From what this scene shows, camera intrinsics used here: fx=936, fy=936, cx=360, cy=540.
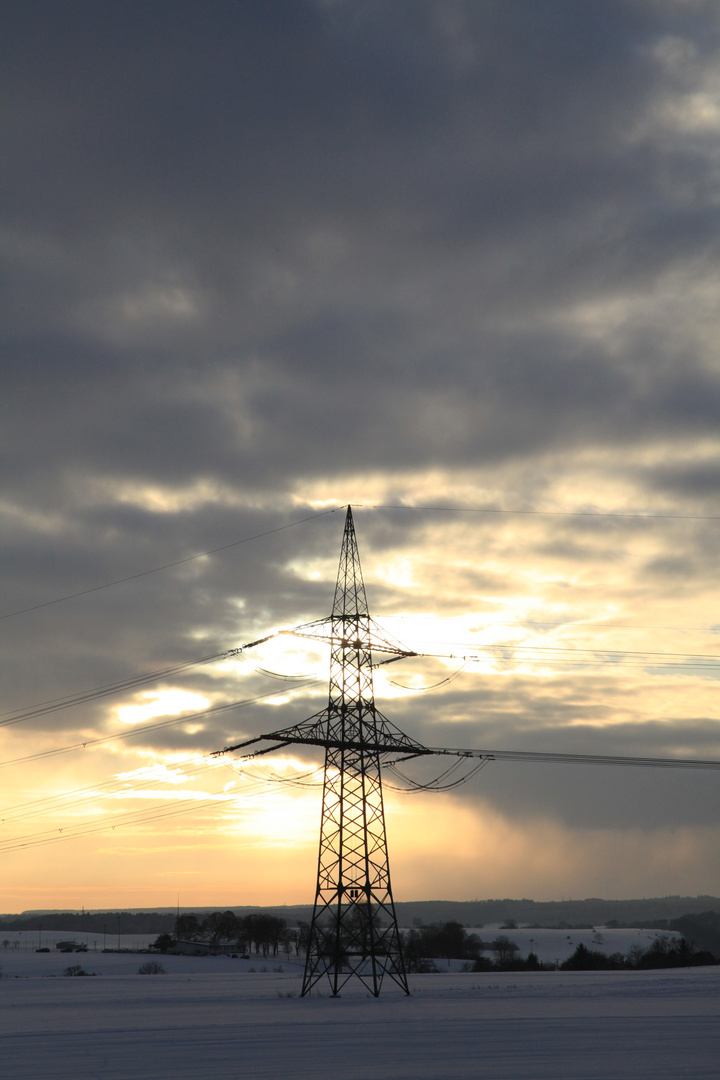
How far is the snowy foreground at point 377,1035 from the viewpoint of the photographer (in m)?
30.9

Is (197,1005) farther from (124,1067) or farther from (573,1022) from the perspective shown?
(124,1067)

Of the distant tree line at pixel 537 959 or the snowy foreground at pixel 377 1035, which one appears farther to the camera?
the distant tree line at pixel 537 959

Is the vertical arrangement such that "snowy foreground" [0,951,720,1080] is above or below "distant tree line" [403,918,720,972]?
above

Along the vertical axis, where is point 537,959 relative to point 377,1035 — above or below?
below

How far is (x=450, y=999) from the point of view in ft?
204

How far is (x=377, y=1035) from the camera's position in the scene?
40.0 metres

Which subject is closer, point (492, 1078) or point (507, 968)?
point (492, 1078)

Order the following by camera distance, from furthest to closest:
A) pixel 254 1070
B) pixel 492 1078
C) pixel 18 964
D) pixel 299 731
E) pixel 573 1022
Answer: pixel 18 964 → pixel 299 731 → pixel 573 1022 → pixel 254 1070 → pixel 492 1078

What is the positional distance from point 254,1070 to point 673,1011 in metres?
28.7

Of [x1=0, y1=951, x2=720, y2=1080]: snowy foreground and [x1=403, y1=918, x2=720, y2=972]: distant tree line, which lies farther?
[x1=403, y1=918, x2=720, y2=972]: distant tree line

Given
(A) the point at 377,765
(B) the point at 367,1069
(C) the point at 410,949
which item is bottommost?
(C) the point at 410,949

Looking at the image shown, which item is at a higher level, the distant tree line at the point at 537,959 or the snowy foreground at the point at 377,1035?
the snowy foreground at the point at 377,1035

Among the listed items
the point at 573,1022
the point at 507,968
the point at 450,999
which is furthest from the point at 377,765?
the point at 507,968

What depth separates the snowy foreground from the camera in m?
30.9
